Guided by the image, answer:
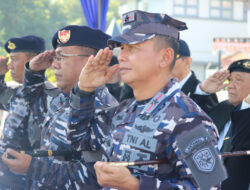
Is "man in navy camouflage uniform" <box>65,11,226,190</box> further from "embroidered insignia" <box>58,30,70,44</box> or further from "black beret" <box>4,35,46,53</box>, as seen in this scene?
"black beret" <box>4,35,46,53</box>

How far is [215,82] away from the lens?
175 inches

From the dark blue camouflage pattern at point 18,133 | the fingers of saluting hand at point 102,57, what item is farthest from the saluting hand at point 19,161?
the dark blue camouflage pattern at point 18,133

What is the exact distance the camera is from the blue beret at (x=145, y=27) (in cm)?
201

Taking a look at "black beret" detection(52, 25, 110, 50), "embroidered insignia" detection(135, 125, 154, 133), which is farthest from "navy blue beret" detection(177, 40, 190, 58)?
"embroidered insignia" detection(135, 125, 154, 133)

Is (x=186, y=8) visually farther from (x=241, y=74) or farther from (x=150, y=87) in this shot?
(x=150, y=87)

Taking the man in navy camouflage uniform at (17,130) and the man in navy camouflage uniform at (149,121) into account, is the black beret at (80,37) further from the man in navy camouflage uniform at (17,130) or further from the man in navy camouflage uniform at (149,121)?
the man in navy camouflage uniform at (17,130)

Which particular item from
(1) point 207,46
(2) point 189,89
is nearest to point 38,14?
(1) point 207,46

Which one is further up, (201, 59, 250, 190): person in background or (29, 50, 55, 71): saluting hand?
(29, 50, 55, 71): saluting hand

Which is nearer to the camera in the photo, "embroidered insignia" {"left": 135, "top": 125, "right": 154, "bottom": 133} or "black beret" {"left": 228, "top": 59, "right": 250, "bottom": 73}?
"embroidered insignia" {"left": 135, "top": 125, "right": 154, "bottom": 133}

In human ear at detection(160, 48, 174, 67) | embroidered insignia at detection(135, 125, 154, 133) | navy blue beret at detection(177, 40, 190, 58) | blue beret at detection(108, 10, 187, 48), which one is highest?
blue beret at detection(108, 10, 187, 48)

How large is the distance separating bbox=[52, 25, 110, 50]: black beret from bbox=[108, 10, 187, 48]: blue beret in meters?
0.87

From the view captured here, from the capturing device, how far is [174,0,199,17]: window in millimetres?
29172

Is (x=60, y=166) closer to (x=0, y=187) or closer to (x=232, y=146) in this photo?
(x=0, y=187)

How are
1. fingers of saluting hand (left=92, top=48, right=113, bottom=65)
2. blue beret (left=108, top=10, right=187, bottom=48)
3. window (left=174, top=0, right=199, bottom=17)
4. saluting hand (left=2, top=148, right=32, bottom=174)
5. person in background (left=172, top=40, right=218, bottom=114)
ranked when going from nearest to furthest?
blue beret (left=108, top=10, right=187, bottom=48) < fingers of saluting hand (left=92, top=48, right=113, bottom=65) < saluting hand (left=2, top=148, right=32, bottom=174) < person in background (left=172, top=40, right=218, bottom=114) < window (left=174, top=0, right=199, bottom=17)
